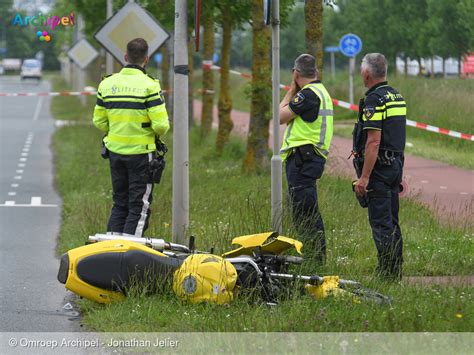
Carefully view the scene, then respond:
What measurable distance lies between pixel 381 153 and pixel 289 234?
1.13 metres

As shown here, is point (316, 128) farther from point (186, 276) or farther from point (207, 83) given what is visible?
point (207, 83)

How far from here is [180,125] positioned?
1046 cm

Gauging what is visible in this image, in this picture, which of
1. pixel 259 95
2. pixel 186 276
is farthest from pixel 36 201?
pixel 186 276

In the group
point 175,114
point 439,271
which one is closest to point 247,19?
point 175,114

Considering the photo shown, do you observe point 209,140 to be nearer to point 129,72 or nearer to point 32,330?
point 129,72

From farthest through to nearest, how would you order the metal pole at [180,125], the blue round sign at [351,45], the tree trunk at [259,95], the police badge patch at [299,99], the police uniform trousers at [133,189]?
1. the blue round sign at [351,45]
2. the tree trunk at [259,95]
3. the metal pole at [180,125]
4. the police uniform trousers at [133,189]
5. the police badge patch at [299,99]

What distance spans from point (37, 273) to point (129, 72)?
1.97 m

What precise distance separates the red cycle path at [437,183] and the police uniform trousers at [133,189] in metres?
3.08

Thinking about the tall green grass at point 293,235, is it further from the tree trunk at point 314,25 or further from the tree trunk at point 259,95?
the tree trunk at point 314,25

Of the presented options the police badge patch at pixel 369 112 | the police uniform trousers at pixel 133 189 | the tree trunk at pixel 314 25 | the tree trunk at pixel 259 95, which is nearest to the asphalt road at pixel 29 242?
the police uniform trousers at pixel 133 189

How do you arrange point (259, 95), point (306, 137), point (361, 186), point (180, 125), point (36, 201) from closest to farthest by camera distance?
1. point (361, 186)
2. point (306, 137)
3. point (180, 125)
4. point (36, 201)
5. point (259, 95)

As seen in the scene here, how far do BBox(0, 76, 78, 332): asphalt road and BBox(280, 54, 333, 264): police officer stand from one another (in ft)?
6.73

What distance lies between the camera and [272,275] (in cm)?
809

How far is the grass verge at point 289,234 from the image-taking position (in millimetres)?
7168
